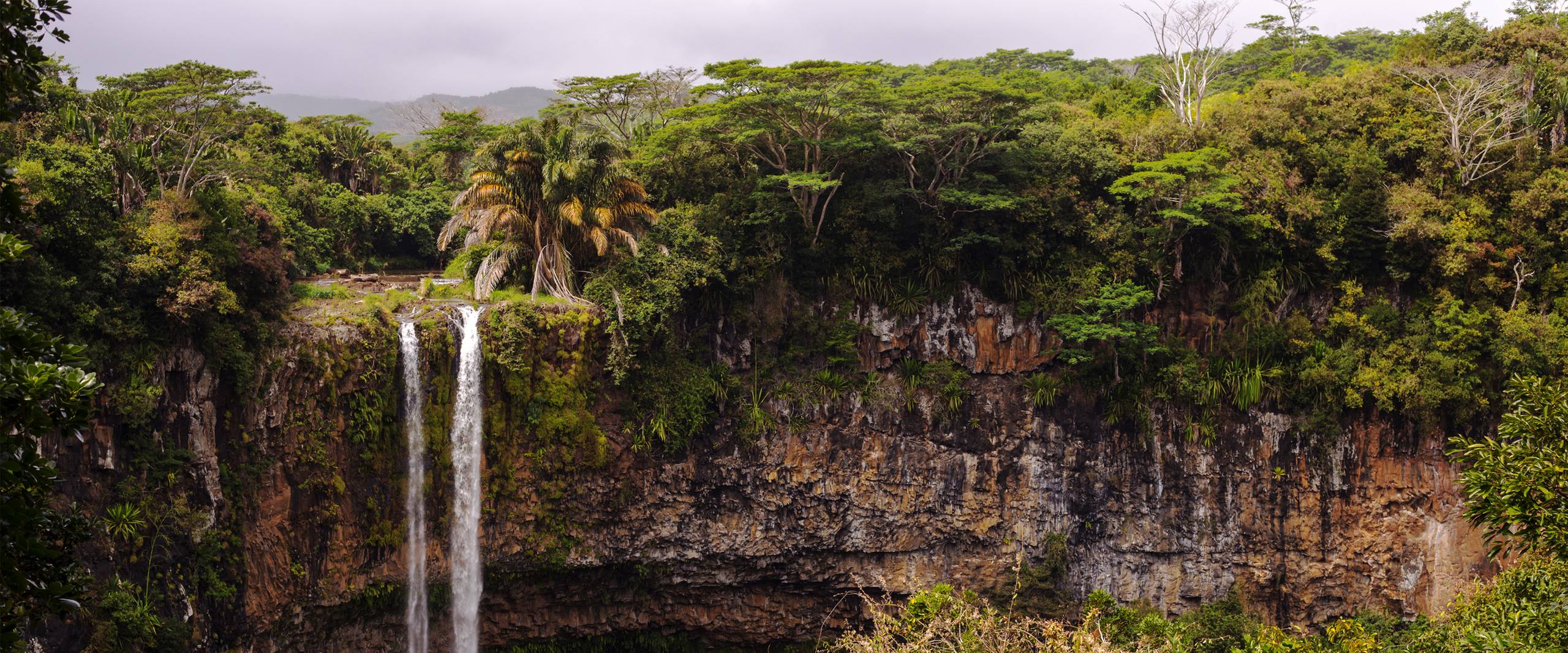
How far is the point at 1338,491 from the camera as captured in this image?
19469 millimetres

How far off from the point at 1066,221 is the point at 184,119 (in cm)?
1809

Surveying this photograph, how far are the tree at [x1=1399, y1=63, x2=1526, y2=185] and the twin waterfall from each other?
19.7 m

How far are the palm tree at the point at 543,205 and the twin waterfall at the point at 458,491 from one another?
1.79 meters

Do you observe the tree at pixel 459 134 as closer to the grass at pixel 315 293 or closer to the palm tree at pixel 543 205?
the palm tree at pixel 543 205

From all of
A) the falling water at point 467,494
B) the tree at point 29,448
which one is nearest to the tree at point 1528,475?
the tree at point 29,448

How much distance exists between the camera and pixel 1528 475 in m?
7.29

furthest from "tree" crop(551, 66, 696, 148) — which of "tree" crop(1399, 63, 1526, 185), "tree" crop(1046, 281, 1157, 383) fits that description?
"tree" crop(1399, 63, 1526, 185)

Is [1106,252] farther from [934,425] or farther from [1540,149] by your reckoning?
[1540,149]

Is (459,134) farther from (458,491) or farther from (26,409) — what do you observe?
(26,409)

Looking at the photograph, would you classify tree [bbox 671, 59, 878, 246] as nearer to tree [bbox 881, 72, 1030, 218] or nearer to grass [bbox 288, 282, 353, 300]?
tree [bbox 881, 72, 1030, 218]

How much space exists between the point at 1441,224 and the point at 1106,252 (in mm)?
6321

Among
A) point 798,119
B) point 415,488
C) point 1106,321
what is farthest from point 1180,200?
point 415,488

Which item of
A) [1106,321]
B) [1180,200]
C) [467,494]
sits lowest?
[467,494]

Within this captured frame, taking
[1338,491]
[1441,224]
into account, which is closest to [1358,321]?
[1441,224]
